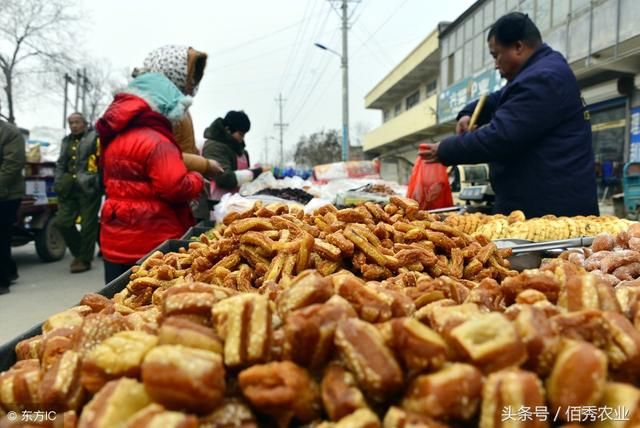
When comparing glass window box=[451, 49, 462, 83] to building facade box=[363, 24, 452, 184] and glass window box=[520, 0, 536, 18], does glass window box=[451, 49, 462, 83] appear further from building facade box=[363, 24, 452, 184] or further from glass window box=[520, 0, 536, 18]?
glass window box=[520, 0, 536, 18]

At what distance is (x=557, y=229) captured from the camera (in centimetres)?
268

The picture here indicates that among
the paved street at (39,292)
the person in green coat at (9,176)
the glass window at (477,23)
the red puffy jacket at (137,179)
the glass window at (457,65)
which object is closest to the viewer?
the red puffy jacket at (137,179)

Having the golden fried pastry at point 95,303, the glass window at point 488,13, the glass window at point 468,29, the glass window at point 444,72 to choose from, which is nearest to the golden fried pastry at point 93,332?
the golden fried pastry at point 95,303

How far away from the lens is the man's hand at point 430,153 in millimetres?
3749

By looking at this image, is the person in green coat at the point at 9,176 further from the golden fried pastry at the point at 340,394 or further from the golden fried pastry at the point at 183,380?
the golden fried pastry at the point at 340,394

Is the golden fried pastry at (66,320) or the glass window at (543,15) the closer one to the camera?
the golden fried pastry at (66,320)

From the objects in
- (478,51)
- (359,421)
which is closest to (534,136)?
(359,421)

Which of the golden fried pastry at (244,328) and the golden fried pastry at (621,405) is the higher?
the golden fried pastry at (244,328)

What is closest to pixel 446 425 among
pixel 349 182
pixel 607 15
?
pixel 349 182

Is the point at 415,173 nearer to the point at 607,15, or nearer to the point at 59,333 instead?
the point at 59,333

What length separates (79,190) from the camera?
682 centimetres

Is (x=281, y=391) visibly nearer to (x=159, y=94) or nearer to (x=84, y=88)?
(x=159, y=94)

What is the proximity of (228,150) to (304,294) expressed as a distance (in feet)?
14.7

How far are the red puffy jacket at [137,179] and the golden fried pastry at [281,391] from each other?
2.44 m
